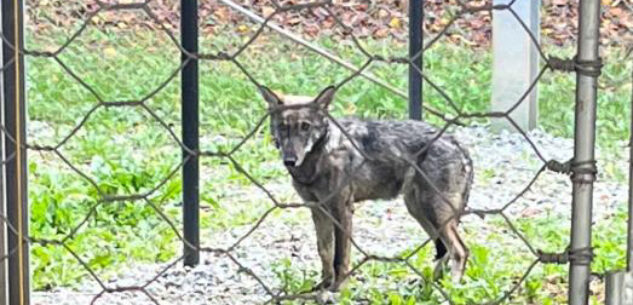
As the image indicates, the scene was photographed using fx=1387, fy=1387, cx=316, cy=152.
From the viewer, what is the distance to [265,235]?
3.59 metres

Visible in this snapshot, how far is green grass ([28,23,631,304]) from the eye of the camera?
3.16 metres

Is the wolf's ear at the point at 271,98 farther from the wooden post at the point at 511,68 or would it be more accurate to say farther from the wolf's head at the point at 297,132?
the wooden post at the point at 511,68

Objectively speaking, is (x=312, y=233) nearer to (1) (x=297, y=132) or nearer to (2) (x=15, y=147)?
(1) (x=297, y=132)

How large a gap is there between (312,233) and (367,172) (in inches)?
17.3

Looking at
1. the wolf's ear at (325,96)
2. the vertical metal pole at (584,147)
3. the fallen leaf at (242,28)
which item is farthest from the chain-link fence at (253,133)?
the fallen leaf at (242,28)

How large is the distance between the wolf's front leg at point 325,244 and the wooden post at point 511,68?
113cm

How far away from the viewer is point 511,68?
433 cm

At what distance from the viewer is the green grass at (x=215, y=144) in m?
3.16

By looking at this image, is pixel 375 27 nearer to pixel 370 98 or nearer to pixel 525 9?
pixel 370 98

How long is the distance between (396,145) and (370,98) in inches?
51.0

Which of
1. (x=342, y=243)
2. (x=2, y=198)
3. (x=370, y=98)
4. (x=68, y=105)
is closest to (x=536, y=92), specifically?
(x=370, y=98)

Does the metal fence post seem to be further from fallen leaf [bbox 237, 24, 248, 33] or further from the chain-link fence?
fallen leaf [bbox 237, 24, 248, 33]

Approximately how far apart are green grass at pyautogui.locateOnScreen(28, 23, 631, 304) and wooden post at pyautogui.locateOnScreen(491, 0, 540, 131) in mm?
78

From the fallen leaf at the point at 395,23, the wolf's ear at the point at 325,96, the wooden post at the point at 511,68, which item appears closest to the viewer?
the wolf's ear at the point at 325,96
